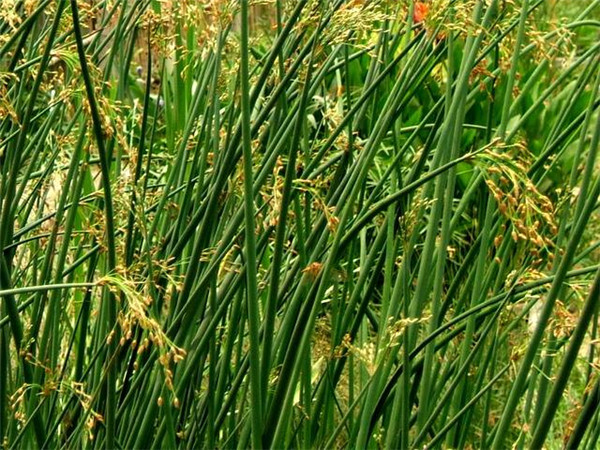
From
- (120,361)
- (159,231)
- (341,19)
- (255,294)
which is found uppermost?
(341,19)

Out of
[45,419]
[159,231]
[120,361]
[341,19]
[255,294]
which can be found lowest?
[45,419]

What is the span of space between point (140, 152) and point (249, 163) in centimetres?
58

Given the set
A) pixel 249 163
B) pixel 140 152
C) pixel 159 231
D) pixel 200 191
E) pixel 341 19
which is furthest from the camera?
pixel 159 231

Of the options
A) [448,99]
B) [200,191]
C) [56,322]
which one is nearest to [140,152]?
[200,191]

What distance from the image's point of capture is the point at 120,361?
1.55 m

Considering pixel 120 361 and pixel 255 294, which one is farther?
pixel 120 361

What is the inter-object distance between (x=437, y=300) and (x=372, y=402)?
152 mm

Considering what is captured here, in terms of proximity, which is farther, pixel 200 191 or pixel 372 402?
pixel 200 191

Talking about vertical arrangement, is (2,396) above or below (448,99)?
below

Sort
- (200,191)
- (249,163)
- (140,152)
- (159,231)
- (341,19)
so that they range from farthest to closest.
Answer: (159,231)
(140,152)
(200,191)
(341,19)
(249,163)

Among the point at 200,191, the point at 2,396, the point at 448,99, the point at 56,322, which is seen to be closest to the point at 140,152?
the point at 200,191

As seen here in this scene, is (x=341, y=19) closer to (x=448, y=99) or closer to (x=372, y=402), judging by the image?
(x=448, y=99)

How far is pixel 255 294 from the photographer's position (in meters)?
1.09

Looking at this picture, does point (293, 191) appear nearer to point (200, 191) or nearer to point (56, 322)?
point (200, 191)
